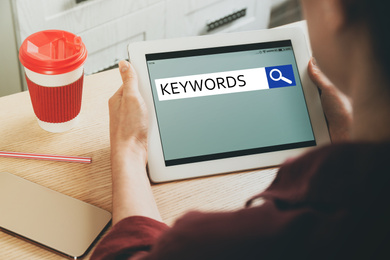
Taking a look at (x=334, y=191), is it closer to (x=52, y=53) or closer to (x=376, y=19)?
(x=376, y=19)

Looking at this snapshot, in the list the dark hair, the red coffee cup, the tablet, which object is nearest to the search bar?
the tablet

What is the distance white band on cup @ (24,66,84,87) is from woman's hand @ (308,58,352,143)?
0.48 meters

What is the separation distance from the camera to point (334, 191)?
0.39 metres

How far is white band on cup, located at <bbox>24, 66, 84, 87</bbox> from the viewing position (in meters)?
0.69

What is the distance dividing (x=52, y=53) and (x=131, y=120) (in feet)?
0.61

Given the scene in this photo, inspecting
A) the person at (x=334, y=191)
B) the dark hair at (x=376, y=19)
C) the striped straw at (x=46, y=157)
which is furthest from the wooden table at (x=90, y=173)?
the dark hair at (x=376, y=19)

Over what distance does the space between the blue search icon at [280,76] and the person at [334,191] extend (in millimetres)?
270

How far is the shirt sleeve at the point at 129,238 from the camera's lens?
23.1 inches

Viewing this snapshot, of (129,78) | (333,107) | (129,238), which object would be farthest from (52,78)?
(333,107)

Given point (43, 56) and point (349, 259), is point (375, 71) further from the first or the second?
point (43, 56)

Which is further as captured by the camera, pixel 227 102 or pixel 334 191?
pixel 227 102

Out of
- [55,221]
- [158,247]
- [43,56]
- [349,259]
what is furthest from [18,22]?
[349,259]

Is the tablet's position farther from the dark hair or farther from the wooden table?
the dark hair

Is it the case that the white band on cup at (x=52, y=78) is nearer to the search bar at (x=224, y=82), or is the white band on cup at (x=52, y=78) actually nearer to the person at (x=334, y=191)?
the search bar at (x=224, y=82)
